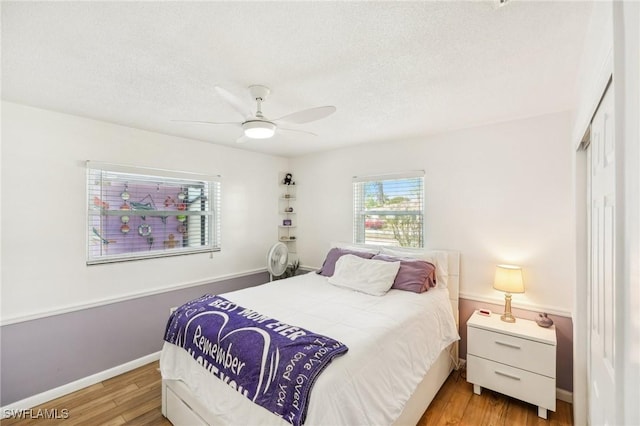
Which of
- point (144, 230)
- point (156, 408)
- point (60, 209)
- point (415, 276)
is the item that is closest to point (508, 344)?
point (415, 276)

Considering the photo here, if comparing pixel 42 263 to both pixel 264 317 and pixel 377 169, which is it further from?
pixel 377 169

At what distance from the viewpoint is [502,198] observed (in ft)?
8.76

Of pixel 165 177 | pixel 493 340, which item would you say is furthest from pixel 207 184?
pixel 493 340

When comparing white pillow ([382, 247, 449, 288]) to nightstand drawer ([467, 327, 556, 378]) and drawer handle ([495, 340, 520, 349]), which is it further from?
drawer handle ([495, 340, 520, 349])

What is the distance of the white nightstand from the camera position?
83.7 inches

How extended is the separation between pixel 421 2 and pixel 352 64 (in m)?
0.54

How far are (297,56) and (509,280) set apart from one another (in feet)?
7.98

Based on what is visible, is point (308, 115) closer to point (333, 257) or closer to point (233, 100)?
point (233, 100)

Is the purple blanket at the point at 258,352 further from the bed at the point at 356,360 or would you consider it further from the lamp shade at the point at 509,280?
the lamp shade at the point at 509,280

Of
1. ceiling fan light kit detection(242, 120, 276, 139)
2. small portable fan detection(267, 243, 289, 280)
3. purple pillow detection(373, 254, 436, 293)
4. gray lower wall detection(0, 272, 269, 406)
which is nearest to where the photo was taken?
ceiling fan light kit detection(242, 120, 276, 139)

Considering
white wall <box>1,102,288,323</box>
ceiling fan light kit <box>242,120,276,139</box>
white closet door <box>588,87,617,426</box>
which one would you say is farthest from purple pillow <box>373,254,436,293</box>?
white wall <box>1,102,288,323</box>

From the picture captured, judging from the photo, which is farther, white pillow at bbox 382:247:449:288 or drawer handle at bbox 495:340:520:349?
white pillow at bbox 382:247:449:288

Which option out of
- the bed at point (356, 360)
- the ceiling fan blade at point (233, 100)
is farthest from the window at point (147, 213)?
the ceiling fan blade at point (233, 100)

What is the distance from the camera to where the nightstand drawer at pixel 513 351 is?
212cm
